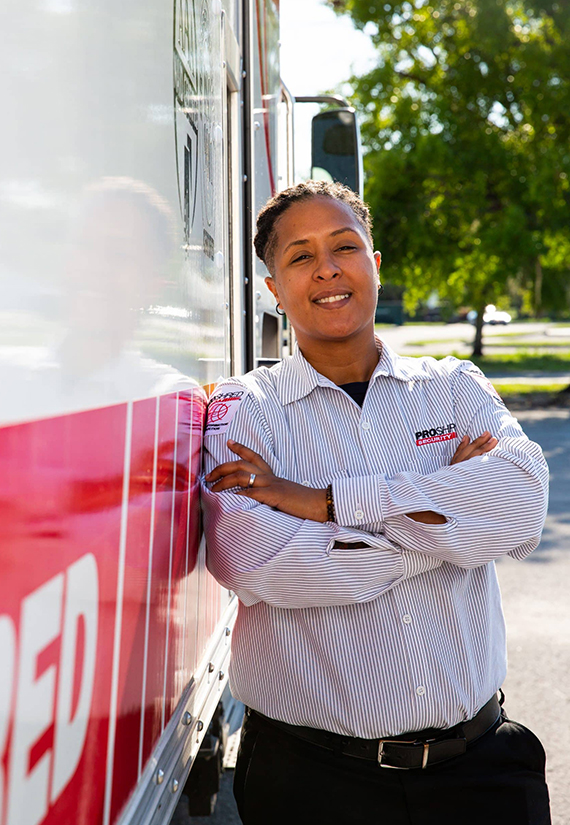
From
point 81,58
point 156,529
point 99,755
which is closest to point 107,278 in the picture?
point 81,58

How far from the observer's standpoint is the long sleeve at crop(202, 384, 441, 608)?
1685 millimetres

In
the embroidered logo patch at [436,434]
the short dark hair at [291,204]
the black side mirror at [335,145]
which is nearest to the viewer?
the embroidered logo patch at [436,434]

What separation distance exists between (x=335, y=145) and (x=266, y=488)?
9.23 ft

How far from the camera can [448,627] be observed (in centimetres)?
180

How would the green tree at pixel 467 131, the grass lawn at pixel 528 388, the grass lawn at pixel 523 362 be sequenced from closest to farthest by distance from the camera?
the green tree at pixel 467 131 → the grass lawn at pixel 528 388 → the grass lawn at pixel 523 362

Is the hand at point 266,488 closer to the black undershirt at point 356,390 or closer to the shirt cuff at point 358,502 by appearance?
Result: the shirt cuff at point 358,502

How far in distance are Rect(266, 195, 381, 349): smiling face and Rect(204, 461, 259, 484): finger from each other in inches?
14.5

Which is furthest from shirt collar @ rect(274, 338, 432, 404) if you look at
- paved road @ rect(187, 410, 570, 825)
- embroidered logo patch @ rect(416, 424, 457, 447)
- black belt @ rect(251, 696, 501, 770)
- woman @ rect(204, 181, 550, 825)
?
paved road @ rect(187, 410, 570, 825)

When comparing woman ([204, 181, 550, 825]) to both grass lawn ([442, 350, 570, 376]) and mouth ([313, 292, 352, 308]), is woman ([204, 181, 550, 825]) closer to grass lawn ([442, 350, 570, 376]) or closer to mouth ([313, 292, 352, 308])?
mouth ([313, 292, 352, 308])

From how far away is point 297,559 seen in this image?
1683mm

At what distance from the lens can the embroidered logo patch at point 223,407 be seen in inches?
74.0

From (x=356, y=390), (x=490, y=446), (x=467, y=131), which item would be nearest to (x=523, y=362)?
(x=467, y=131)

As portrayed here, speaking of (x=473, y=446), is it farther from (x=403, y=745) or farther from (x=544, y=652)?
(x=544, y=652)

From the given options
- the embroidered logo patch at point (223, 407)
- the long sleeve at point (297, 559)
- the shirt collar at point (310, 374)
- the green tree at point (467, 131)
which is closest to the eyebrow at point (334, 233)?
the shirt collar at point (310, 374)
